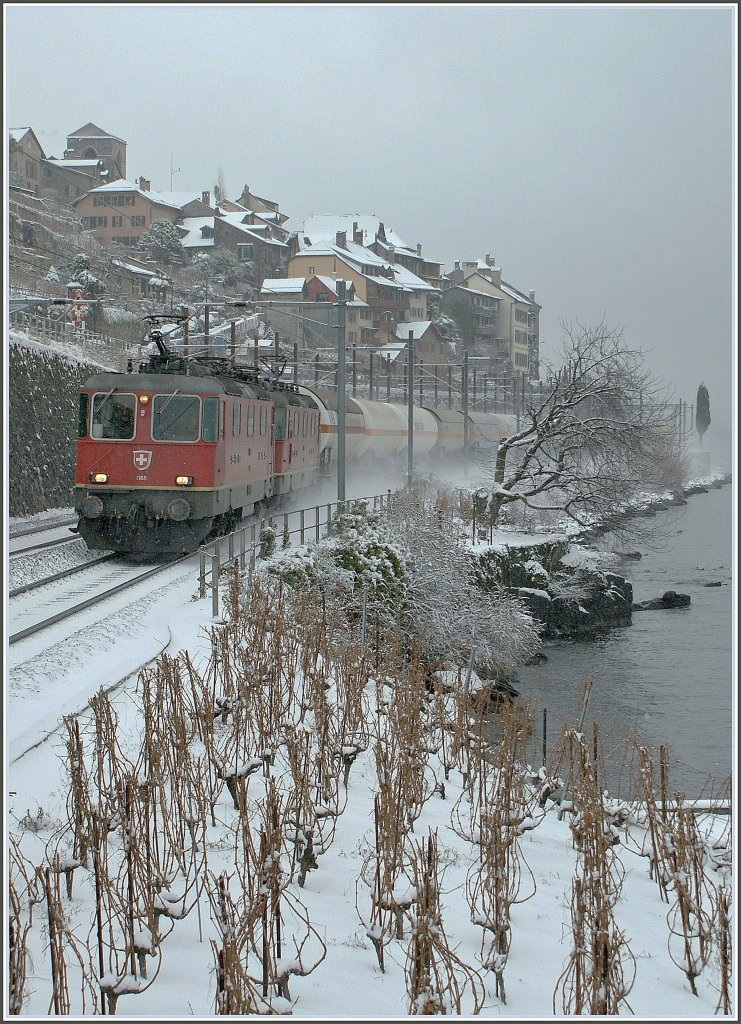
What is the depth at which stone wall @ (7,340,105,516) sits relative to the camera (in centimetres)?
2796

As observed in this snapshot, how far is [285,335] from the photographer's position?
74.2m

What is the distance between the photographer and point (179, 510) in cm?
1788

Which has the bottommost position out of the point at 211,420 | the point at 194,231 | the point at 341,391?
the point at 211,420

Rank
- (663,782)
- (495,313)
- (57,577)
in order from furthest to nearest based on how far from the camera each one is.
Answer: (495,313) < (57,577) < (663,782)

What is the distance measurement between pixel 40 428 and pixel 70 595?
15994mm

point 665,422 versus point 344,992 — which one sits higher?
point 665,422

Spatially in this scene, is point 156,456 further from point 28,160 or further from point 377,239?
point 377,239

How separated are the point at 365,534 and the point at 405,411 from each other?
2560 cm

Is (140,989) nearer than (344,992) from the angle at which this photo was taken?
Yes

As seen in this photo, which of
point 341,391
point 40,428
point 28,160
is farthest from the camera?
point 28,160

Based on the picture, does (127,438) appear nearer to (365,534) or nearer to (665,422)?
(365,534)

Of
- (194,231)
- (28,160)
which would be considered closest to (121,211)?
(194,231)

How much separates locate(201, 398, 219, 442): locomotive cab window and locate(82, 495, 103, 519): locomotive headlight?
2.13m

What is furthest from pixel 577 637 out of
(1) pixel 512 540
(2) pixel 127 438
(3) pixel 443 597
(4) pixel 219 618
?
(4) pixel 219 618
